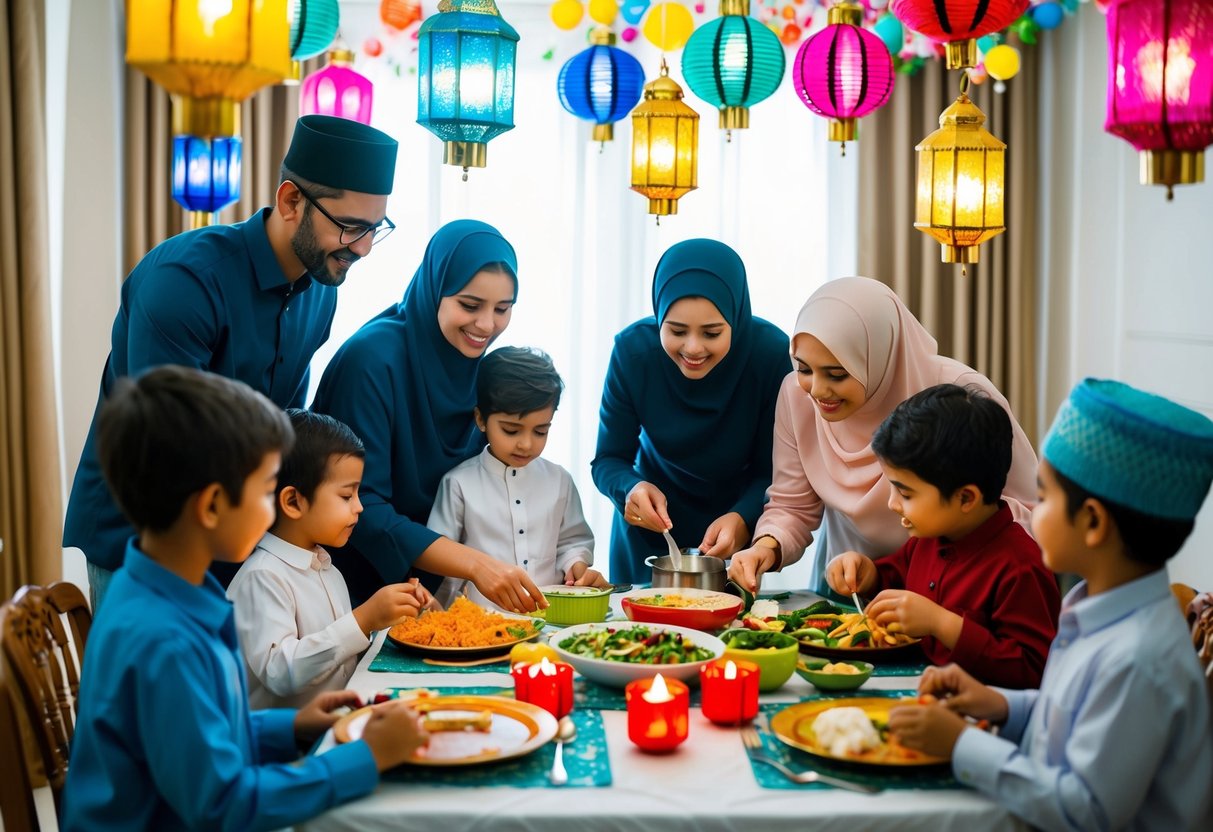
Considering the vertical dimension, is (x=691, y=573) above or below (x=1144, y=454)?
below

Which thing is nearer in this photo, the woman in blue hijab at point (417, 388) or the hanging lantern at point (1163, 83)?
the hanging lantern at point (1163, 83)

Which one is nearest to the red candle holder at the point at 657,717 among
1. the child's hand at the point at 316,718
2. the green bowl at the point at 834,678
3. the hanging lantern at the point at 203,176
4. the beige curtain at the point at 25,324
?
the green bowl at the point at 834,678

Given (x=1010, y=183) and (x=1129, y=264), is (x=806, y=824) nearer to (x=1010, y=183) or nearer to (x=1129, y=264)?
(x=1129, y=264)

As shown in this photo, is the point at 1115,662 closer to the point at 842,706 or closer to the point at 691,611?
the point at 842,706

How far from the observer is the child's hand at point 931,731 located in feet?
5.54

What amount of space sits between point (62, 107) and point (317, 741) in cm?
427

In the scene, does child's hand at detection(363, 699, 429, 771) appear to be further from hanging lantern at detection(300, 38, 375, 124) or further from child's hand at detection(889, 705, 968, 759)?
hanging lantern at detection(300, 38, 375, 124)

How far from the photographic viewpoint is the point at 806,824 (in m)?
1.60

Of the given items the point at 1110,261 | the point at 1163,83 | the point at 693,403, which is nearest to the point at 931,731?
the point at 1163,83

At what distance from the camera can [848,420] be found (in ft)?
9.71

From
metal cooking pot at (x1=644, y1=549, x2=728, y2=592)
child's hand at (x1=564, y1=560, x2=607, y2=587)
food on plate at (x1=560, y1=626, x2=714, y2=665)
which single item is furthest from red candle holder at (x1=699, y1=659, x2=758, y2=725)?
child's hand at (x1=564, y1=560, x2=607, y2=587)

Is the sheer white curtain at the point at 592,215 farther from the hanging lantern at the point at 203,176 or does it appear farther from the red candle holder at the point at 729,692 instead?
the red candle holder at the point at 729,692

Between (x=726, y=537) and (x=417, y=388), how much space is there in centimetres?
88

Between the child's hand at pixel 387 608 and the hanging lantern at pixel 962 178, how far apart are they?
1813mm
